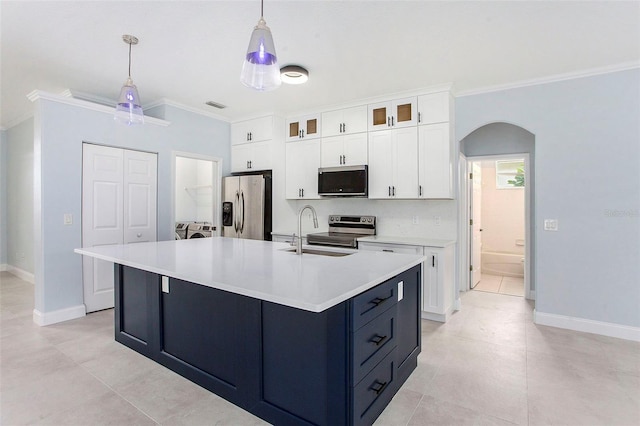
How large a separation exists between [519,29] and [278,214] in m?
3.59

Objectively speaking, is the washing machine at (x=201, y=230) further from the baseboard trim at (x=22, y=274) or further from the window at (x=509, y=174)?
the window at (x=509, y=174)

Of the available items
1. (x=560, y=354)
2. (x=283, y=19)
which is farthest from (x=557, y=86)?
(x=283, y=19)

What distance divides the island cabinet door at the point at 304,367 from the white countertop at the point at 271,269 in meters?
0.18

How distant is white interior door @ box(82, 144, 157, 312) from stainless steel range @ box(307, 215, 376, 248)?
2197mm

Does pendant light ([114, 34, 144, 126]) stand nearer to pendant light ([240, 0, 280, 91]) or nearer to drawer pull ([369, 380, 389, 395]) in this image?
pendant light ([240, 0, 280, 91])

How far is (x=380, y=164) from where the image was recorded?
4.15 metres

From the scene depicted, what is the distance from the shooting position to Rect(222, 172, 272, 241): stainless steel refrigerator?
15.5 feet

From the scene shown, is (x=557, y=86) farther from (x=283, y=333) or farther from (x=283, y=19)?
(x=283, y=333)

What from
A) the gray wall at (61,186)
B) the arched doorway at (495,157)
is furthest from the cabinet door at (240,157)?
the arched doorway at (495,157)

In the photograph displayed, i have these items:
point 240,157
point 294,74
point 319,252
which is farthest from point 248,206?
point 319,252

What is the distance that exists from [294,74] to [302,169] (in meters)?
1.71

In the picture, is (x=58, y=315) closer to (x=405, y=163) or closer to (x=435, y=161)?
(x=405, y=163)

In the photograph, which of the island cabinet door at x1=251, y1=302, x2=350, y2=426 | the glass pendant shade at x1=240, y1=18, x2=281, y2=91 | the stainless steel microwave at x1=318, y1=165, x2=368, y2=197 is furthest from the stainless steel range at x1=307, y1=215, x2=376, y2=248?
the glass pendant shade at x1=240, y1=18, x2=281, y2=91

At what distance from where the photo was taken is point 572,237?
3355 mm
